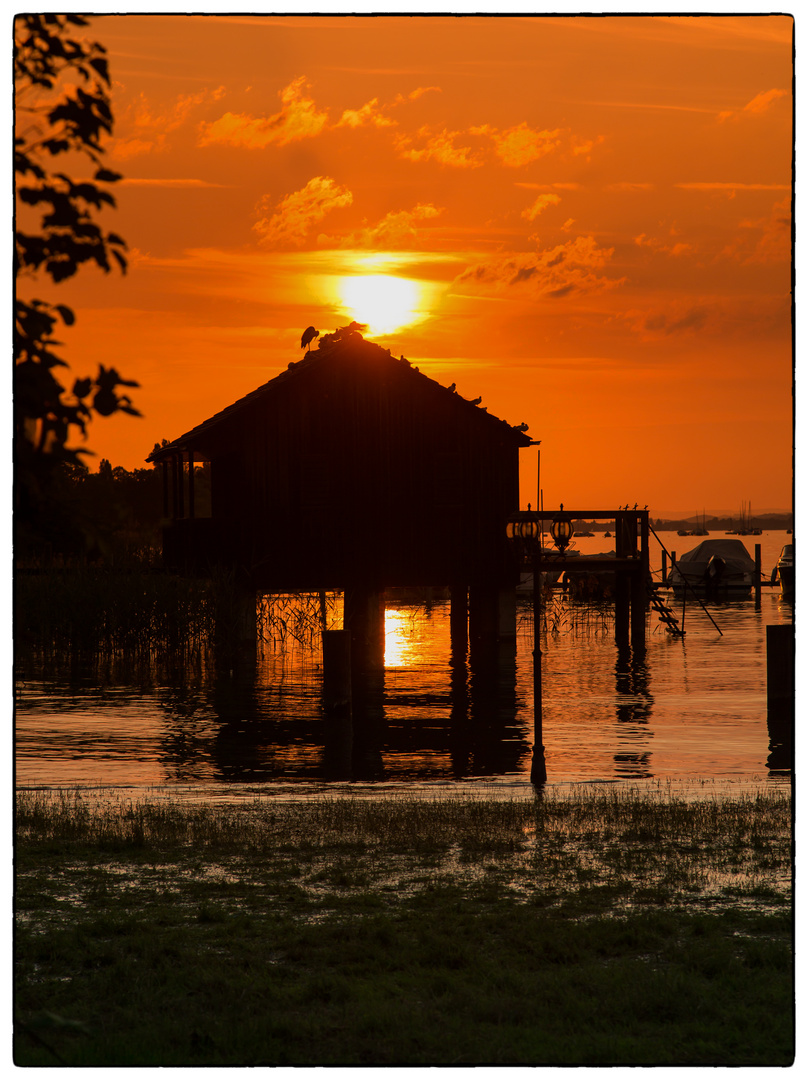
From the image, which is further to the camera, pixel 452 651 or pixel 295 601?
pixel 295 601

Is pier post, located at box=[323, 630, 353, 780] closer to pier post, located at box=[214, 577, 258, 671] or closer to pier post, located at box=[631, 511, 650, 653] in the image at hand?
pier post, located at box=[214, 577, 258, 671]

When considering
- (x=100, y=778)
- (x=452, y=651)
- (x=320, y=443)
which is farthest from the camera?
(x=452, y=651)

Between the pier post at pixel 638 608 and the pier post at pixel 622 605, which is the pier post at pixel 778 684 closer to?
the pier post at pixel 638 608

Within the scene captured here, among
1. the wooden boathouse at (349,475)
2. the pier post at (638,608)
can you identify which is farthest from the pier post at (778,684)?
the pier post at (638,608)

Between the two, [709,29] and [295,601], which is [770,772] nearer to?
[709,29]

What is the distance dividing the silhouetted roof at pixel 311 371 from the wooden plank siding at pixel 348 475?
4cm

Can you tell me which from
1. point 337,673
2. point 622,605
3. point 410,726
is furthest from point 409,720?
point 622,605

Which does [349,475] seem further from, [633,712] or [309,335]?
[633,712]

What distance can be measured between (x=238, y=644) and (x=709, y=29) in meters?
28.0

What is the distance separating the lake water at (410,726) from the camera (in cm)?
2024

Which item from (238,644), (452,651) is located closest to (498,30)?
(238,644)

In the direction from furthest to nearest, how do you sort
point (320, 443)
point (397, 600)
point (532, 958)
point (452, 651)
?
point (397, 600) → point (452, 651) → point (320, 443) → point (532, 958)

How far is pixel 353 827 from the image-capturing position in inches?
526

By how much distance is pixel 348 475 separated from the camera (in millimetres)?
34031
